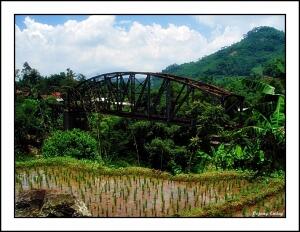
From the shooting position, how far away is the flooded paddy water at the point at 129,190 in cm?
888

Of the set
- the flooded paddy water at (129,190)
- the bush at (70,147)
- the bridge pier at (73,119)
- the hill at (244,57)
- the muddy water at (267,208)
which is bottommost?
the muddy water at (267,208)

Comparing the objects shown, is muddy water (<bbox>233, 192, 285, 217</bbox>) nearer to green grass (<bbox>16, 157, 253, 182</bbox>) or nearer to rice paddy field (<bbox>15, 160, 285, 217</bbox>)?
rice paddy field (<bbox>15, 160, 285, 217</bbox>)

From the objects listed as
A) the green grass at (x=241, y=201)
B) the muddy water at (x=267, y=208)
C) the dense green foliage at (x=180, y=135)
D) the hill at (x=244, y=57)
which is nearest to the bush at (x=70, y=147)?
the dense green foliage at (x=180, y=135)

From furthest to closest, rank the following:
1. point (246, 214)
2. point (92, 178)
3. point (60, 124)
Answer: point (60, 124), point (92, 178), point (246, 214)

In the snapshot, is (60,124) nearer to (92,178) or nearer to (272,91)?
(92,178)

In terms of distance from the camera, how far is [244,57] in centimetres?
9681

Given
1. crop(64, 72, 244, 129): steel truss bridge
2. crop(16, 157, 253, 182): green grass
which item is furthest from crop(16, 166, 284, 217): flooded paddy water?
crop(64, 72, 244, 129): steel truss bridge

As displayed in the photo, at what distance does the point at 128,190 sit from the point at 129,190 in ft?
0.08

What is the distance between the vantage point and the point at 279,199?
9.57 meters

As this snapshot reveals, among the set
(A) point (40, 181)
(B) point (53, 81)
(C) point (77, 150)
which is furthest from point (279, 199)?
(B) point (53, 81)

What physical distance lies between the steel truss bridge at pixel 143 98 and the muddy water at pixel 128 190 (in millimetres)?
8793

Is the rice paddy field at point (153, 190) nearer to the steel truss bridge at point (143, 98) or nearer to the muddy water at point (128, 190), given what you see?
the muddy water at point (128, 190)

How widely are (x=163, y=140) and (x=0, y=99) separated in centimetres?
1689

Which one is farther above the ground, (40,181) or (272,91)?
(272,91)
